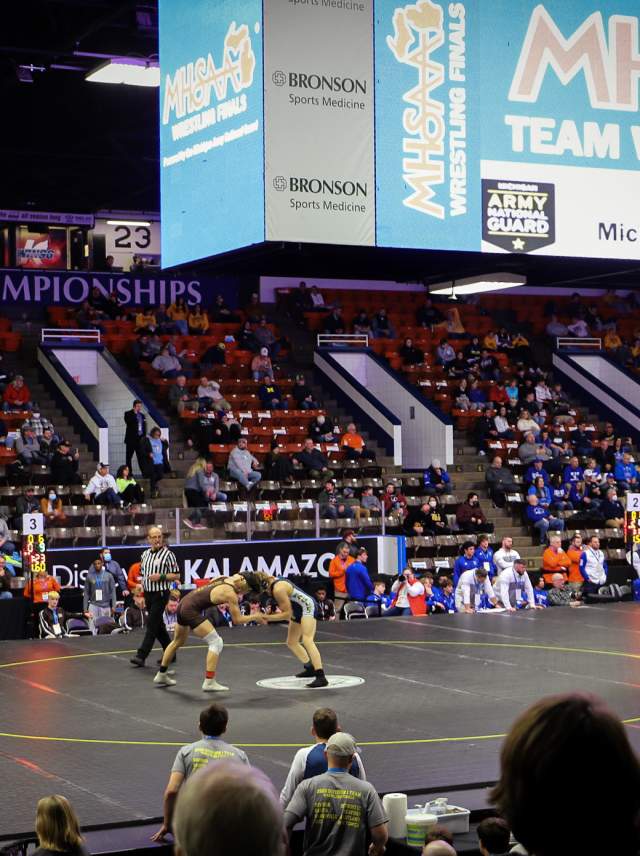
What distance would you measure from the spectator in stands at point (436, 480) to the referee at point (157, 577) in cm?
1190

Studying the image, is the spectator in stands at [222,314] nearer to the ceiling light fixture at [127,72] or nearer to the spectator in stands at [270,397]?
the spectator in stands at [270,397]

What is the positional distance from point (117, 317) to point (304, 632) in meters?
17.0

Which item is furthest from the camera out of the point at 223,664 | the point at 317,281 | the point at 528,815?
the point at 317,281

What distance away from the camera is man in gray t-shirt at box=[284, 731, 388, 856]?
693cm

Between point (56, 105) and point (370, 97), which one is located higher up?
point (56, 105)

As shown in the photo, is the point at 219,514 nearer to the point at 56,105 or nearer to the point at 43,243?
the point at 56,105

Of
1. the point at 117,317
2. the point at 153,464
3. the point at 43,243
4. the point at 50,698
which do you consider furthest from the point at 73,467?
the point at 43,243

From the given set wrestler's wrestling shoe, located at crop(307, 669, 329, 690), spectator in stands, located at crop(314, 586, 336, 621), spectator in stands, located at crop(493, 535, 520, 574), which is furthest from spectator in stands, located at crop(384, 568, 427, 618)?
wrestler's wrestling shoe, located at crop(307, 669, 329, 690)

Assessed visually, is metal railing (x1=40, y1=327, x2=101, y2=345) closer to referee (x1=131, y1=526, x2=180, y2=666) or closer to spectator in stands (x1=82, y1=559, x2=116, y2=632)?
spectator in stands (x1=82, y1=559, x2=116, y2=632)

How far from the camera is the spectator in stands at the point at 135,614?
19.8 meters

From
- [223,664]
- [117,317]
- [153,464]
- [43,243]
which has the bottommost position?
[223,664]

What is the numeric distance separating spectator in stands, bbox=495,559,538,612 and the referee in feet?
25.7

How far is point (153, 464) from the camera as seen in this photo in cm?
2517

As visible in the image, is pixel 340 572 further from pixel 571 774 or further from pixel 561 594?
pixel 571 774
